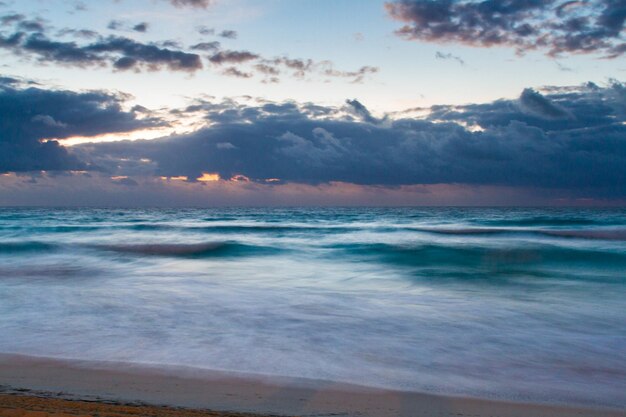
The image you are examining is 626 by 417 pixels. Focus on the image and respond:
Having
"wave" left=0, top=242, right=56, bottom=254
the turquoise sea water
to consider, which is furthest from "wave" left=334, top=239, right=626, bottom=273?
"wave" left=0, top=242, right=56, bottom=254

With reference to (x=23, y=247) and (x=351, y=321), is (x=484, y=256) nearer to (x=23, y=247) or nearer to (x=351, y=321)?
(x=351, y=321)

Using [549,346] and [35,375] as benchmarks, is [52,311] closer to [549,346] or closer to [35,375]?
[35,375]

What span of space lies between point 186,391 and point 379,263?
13.3m

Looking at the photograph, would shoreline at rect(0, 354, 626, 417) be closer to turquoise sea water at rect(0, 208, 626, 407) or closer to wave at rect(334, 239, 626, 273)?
turquoise sea water at rect(0, 208, 626, 407)

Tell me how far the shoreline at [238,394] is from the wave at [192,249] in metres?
14.4

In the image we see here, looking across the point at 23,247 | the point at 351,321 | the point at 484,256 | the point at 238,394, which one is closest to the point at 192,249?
the point at 23,247

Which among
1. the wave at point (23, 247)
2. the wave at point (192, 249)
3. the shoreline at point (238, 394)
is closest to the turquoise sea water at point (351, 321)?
the shoreline at point (238, 394)

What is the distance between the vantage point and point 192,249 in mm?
21219

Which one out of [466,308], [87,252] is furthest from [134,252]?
[466,308]

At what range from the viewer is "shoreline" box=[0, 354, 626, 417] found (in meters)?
3.66

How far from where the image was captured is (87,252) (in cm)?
1978

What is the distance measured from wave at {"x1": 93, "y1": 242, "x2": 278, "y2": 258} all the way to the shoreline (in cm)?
1439

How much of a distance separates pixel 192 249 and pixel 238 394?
58.7 ft

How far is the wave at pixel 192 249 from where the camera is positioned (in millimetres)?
19484
